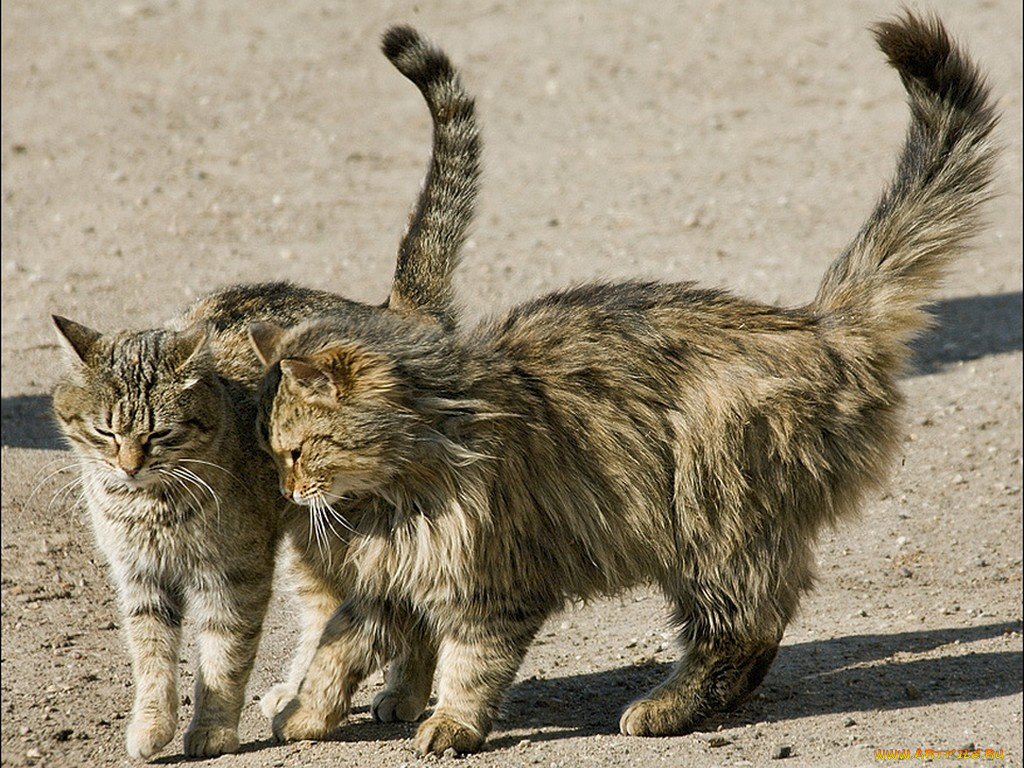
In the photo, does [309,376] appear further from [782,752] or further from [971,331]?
[971,331]

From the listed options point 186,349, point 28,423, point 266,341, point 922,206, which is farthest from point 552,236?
point 186,349

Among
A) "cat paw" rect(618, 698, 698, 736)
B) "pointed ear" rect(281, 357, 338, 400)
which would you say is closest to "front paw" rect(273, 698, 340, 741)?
"cat paw" rect(618, 698, 698, 736)

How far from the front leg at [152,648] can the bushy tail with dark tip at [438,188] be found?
1382 mm

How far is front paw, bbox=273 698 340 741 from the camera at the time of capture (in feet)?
14.8

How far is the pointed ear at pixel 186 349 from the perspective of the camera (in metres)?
4.30

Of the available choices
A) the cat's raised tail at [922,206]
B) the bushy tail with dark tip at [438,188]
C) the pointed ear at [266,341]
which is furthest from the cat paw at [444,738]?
the cat's raised tail at [922,206]

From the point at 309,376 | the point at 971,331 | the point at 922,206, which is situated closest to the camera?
the point at 309,376

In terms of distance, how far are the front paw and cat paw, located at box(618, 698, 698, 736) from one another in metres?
0.91

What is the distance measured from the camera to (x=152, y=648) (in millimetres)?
4480

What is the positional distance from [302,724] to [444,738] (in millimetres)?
465

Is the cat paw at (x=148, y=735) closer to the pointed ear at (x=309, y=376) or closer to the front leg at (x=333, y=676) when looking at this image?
the front leg at (x=333, y=676)

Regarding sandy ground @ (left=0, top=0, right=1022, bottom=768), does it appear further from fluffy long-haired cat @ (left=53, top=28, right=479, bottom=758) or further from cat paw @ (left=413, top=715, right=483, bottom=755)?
fluffy long-haired cat @ (left=53, top=28, right=479, bottom=758)

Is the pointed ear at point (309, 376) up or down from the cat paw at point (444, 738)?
up

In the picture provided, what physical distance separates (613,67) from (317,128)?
2.60 metres
